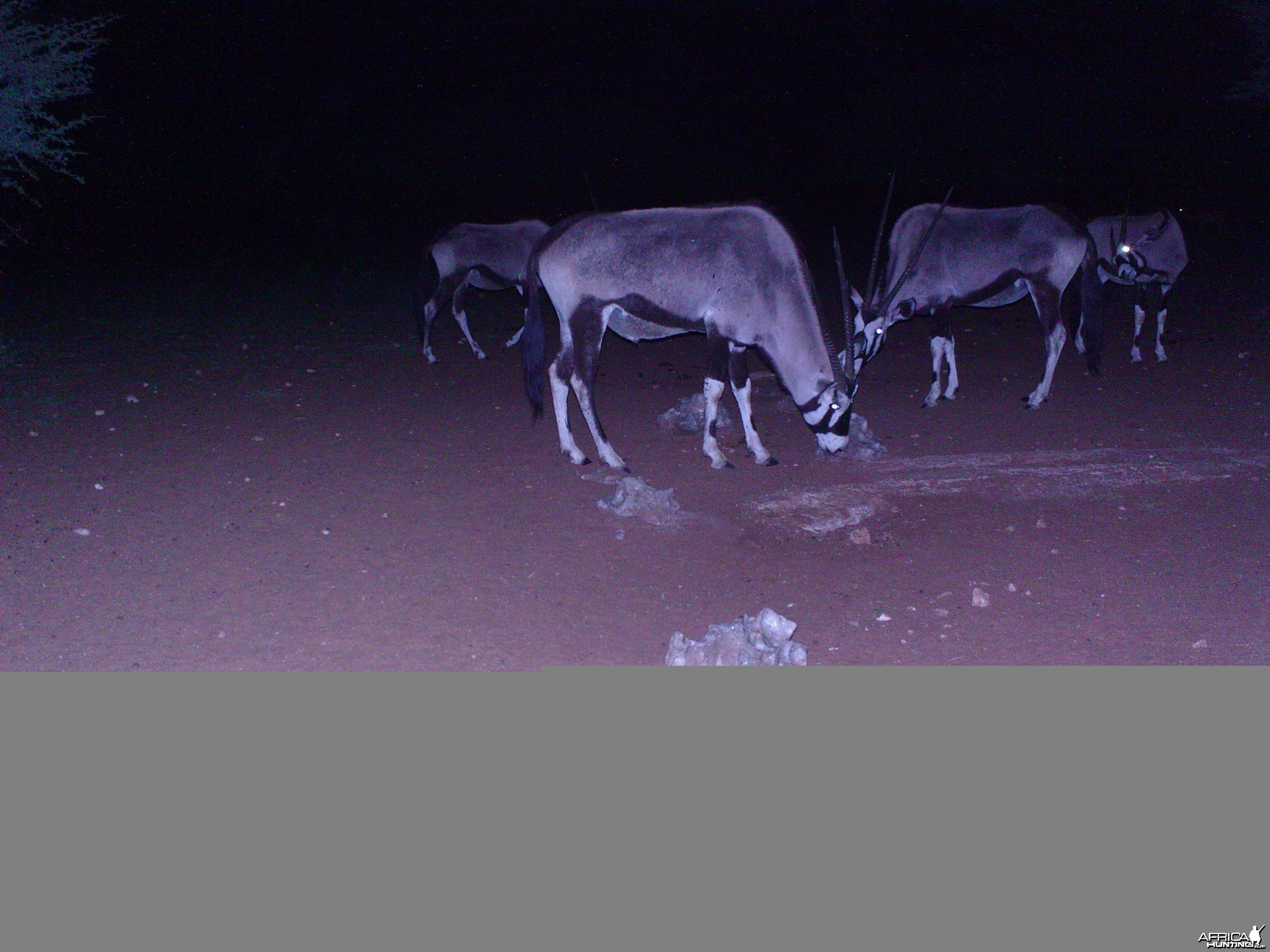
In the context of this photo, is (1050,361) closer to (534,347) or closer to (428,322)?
(534,347)

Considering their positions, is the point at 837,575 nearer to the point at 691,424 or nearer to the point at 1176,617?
the point at 1176,617

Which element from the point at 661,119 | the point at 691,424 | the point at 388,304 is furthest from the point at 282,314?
the point at 661,119

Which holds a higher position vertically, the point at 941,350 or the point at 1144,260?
the point at 1144,260

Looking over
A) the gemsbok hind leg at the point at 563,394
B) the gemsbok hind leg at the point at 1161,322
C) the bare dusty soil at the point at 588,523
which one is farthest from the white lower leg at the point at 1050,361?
the gemsbok hind leg at the point at 563,394

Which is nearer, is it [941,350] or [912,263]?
[912,263]

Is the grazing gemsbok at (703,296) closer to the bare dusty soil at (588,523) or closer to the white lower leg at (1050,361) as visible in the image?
the bare dusty soil at (588,523)

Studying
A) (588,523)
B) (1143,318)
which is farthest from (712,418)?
(1143,318)

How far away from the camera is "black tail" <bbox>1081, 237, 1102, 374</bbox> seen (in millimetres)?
10914

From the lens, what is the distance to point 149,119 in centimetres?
3475

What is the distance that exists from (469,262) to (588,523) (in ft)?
23.4

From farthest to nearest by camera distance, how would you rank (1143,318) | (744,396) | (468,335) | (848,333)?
(468,335) < (1143,318) < (744,396) < (848,333)

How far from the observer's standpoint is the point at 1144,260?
1270 cm

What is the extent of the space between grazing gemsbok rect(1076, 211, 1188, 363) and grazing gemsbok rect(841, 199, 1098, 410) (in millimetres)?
1918

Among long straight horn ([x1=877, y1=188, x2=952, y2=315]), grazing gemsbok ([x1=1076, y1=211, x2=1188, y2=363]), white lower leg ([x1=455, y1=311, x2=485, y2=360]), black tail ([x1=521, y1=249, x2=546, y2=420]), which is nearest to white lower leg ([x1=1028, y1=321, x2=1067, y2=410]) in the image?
long straight horn ([x1=877, y1=188, x2=952, y2=315])
